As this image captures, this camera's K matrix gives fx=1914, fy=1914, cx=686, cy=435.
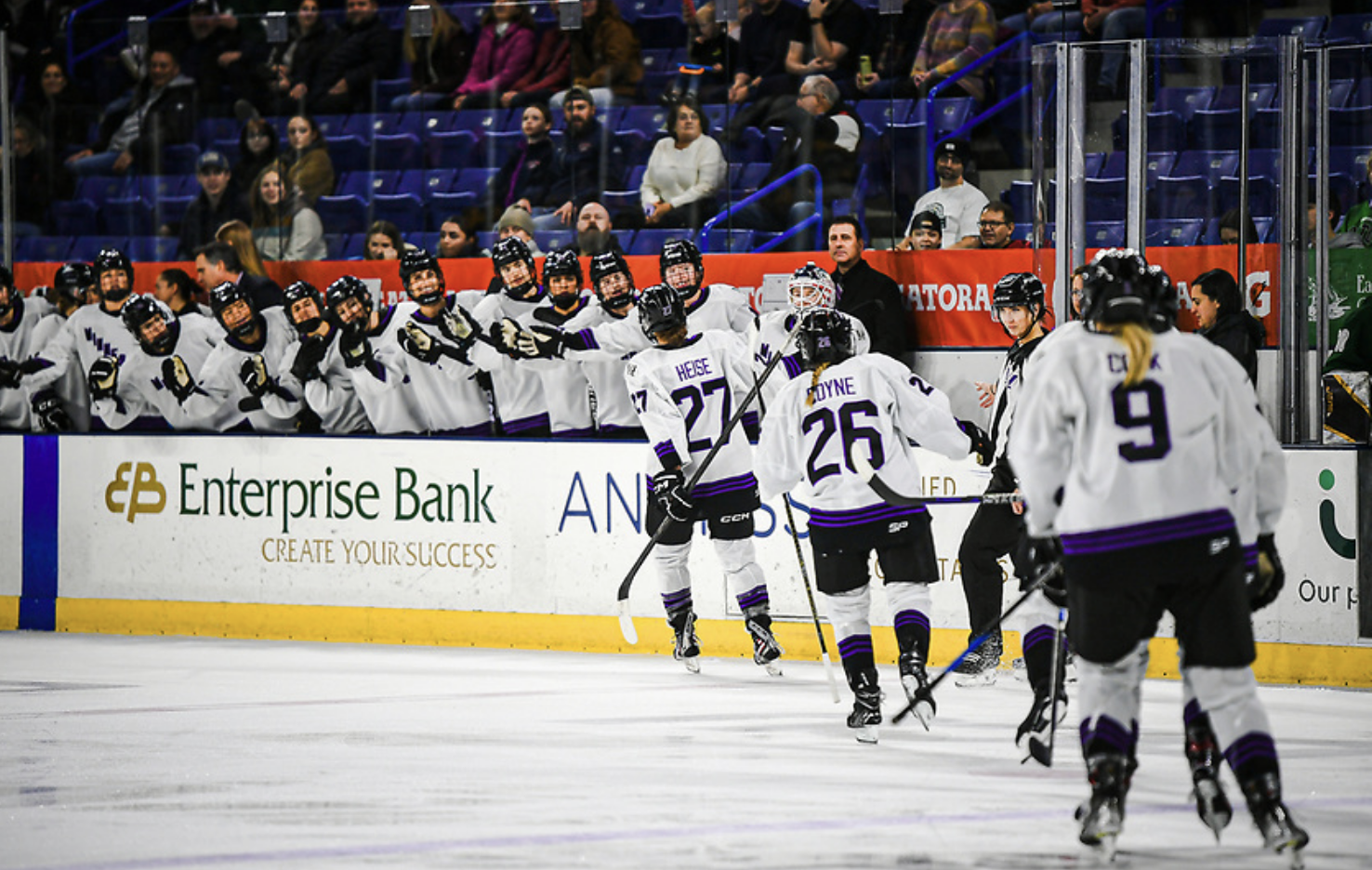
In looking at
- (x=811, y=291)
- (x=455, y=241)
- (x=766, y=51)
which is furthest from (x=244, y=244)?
(x=811, y=291)

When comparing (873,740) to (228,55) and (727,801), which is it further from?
(228,55)

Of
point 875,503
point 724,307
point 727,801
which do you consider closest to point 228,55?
point 724,307

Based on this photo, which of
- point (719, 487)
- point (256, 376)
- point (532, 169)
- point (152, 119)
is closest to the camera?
point (719, 487)

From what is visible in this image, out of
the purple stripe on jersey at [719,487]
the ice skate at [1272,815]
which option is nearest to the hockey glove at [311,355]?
the purple stripe on jersey at [719,487]

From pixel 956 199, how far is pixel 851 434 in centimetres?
256

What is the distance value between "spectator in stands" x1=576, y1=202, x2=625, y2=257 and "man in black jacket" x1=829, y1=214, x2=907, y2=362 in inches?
47.1

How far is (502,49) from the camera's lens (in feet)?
29.9

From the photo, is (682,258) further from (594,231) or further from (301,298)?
(301,298)

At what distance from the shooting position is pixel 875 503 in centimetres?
589

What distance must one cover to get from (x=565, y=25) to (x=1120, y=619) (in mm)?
5621

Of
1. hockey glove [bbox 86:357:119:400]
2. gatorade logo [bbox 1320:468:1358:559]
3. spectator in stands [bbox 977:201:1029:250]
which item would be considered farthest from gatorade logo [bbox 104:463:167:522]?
gatorade logo [bbox 1320:468:1358:559]

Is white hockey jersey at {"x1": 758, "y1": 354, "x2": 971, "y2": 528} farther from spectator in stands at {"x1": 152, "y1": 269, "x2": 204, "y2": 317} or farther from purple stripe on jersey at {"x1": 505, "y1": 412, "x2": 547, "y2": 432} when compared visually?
spectator in stands at {"x1": 152, "y1": 269, "x2": 204, "y2": 317}

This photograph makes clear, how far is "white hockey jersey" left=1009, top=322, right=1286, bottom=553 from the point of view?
4043 millimetres

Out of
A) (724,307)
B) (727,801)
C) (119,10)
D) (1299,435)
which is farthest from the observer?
(119,10)
